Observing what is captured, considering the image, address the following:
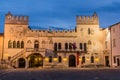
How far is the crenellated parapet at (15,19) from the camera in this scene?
64794mm

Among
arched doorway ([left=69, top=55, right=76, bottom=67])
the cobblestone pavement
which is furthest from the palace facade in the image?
the cobblestone pavement

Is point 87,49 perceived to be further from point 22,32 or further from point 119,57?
point 22,32

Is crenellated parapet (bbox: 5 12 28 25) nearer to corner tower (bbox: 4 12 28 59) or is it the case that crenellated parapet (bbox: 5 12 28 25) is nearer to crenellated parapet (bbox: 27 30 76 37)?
corner tower (bbox: 4 12 28 59)

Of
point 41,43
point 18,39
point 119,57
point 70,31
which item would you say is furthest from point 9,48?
point 119,57

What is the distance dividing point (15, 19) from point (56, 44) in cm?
1148

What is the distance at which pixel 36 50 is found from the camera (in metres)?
62.5

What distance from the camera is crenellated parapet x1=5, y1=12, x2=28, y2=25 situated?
64.8m

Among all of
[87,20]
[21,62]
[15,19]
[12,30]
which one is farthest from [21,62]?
[87,20]

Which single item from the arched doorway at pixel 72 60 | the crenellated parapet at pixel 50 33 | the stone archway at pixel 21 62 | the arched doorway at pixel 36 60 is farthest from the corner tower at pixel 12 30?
the arched doorway at pixel 72 60

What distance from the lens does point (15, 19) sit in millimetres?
65125

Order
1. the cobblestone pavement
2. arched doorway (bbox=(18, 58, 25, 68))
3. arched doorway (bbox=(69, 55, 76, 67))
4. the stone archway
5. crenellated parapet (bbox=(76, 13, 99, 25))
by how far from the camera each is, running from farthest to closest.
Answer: crenellated parapet (bbox=(76, 13, 99, 25))
arched doorway (bbox=(69, 55, 76, 67))
arched doorway (bbox=(18, 58, 25, 68))
the stone archway
the cobblestone pavement

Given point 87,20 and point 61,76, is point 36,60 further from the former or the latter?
point 61,76

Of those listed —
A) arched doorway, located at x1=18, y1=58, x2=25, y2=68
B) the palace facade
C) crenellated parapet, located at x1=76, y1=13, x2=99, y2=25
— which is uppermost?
crenellated parapet, located at x1=76, y1=13, x2=99, y2=25

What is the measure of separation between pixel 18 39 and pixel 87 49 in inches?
654
